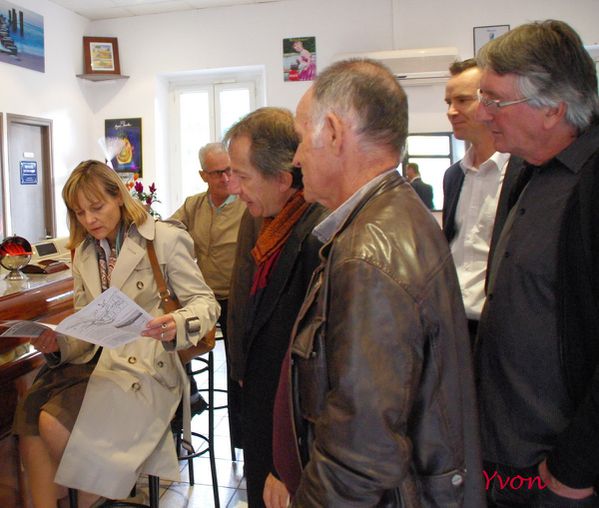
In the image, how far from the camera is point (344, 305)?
2.99 ft

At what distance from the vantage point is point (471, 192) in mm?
2012

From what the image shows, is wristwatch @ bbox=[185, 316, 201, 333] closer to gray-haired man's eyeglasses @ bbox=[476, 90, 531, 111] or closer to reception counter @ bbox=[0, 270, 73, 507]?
reception counter @ bbox=[0, 270, 73, 507]

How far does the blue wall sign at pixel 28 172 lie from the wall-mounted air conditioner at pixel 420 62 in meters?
3.75

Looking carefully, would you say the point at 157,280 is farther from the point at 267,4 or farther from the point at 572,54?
the point at 267,4

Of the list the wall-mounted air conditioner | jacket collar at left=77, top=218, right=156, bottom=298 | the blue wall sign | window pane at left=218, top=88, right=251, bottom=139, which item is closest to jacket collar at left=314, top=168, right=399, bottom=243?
jacket collar at left=77, top=218, right=156, bottom=298

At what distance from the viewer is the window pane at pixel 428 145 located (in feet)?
21.0

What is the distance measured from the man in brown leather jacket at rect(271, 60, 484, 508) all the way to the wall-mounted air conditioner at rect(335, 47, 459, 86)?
17.4ft

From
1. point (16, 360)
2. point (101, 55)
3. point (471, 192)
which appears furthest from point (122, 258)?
point (101, 55)

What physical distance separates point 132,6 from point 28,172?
234cm

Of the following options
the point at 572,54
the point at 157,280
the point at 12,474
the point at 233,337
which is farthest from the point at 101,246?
the point at 572,54

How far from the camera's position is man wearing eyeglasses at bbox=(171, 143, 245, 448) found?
3.22m

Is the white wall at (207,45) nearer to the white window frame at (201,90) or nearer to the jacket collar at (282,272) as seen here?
the white window frame at (201,90)

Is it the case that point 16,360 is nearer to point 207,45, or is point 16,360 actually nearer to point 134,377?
point 134,377

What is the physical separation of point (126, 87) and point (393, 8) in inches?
135
